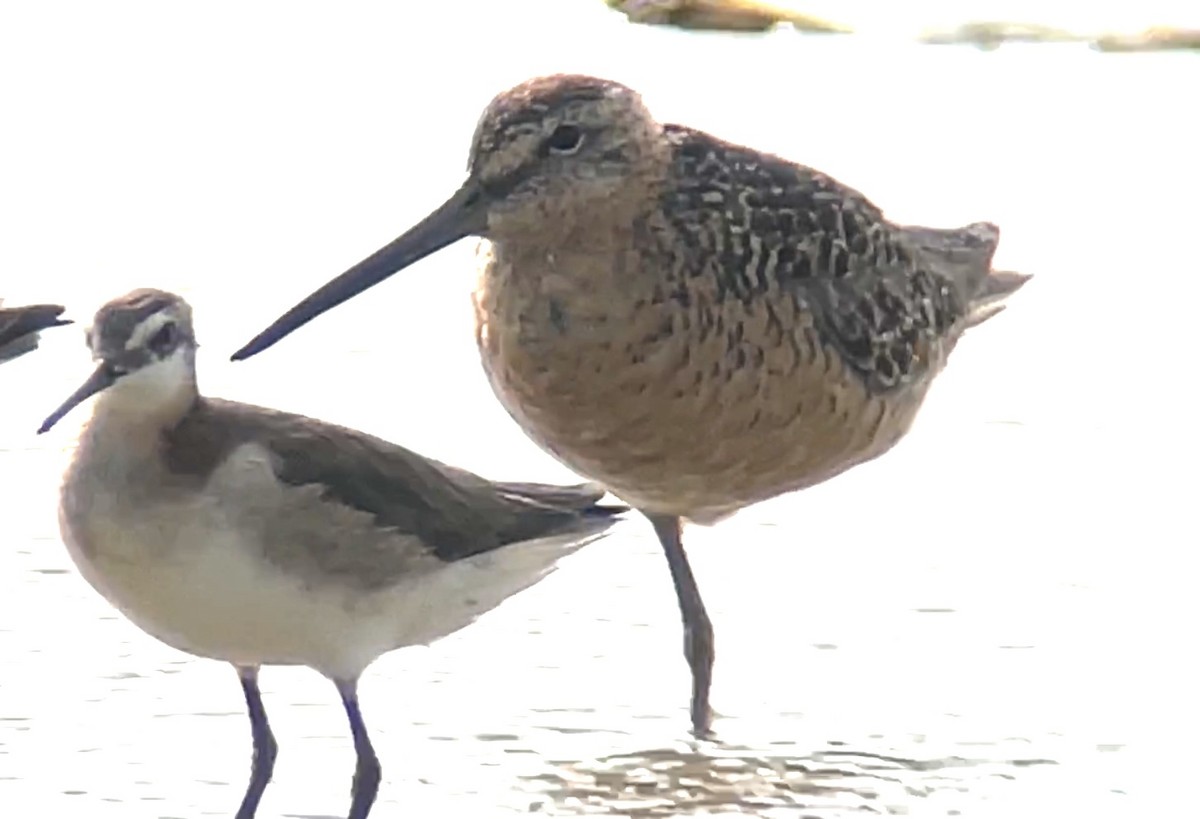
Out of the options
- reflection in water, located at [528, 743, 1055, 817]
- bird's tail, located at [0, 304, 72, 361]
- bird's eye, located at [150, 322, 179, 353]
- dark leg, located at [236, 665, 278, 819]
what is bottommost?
reflection in water, located at [528, 743, 1055, 817]

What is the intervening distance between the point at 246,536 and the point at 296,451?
30 cm

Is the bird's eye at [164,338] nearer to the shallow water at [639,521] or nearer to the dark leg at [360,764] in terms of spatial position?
the shallow water at [639,521]

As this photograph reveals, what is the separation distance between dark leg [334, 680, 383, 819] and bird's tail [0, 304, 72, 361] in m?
1.29

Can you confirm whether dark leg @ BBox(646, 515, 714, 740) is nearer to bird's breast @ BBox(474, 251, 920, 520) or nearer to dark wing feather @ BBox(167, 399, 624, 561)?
bird's breast @ BBox(474, 251, 920, 520)

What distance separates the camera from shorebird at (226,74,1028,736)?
6.62 meters

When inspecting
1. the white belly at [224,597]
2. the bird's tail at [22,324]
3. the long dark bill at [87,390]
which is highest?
the long dark bill at [87,390]

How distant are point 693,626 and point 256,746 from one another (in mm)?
1115

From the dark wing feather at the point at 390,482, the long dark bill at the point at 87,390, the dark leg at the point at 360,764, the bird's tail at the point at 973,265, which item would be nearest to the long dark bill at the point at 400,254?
the dark wing feather at the point at 390,482

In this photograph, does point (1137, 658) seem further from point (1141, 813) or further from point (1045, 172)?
point (1045, 172)

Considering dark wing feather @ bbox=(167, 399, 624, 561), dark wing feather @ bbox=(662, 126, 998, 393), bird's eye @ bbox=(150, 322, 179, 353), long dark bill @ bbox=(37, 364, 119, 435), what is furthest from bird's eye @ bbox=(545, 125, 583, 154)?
long dark bill @ bbox=(37, 364, 119, 435)

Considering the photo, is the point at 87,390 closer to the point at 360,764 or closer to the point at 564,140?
the point at 360,764

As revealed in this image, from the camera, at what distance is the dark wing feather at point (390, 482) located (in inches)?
246

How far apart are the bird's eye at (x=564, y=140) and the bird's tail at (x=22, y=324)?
1.22 m

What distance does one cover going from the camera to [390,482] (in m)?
6.48
